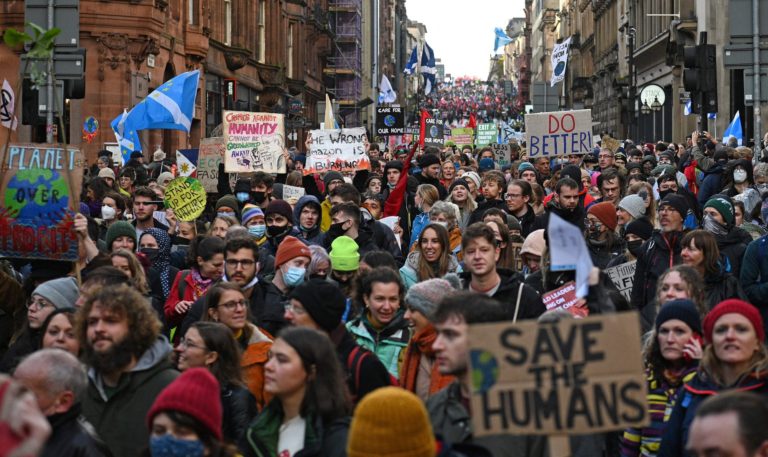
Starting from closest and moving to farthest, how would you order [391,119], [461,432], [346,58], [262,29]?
[461,432]
[391,119]
[262,29]
[346,58]

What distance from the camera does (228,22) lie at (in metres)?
A: 43.6

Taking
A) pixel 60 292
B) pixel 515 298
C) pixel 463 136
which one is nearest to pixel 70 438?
pixel 60 292

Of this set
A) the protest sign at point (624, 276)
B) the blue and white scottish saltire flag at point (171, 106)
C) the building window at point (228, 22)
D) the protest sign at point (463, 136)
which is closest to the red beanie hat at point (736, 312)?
the protest sign at point (624, 276)

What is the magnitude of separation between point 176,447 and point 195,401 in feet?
0.57

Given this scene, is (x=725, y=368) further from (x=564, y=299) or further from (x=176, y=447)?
(x=176, y=447)

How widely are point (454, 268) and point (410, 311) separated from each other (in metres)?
3.08

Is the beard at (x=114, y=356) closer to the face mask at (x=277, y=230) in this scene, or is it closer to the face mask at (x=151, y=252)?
the face mask at (x=151, y=252)

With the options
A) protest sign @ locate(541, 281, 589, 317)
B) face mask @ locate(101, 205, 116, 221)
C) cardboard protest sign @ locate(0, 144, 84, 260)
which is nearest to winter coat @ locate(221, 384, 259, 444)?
protest sign @ locate(541, 281, 589, 317)

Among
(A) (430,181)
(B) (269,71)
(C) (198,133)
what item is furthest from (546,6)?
(A) (430,181)

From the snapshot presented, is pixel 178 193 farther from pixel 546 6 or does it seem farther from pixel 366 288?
pixel 546 6

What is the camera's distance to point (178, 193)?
41.6 feet

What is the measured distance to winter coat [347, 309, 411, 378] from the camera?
729 centimetres

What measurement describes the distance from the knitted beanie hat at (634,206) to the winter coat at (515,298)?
159 inches

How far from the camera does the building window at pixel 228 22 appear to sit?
42606 mm
